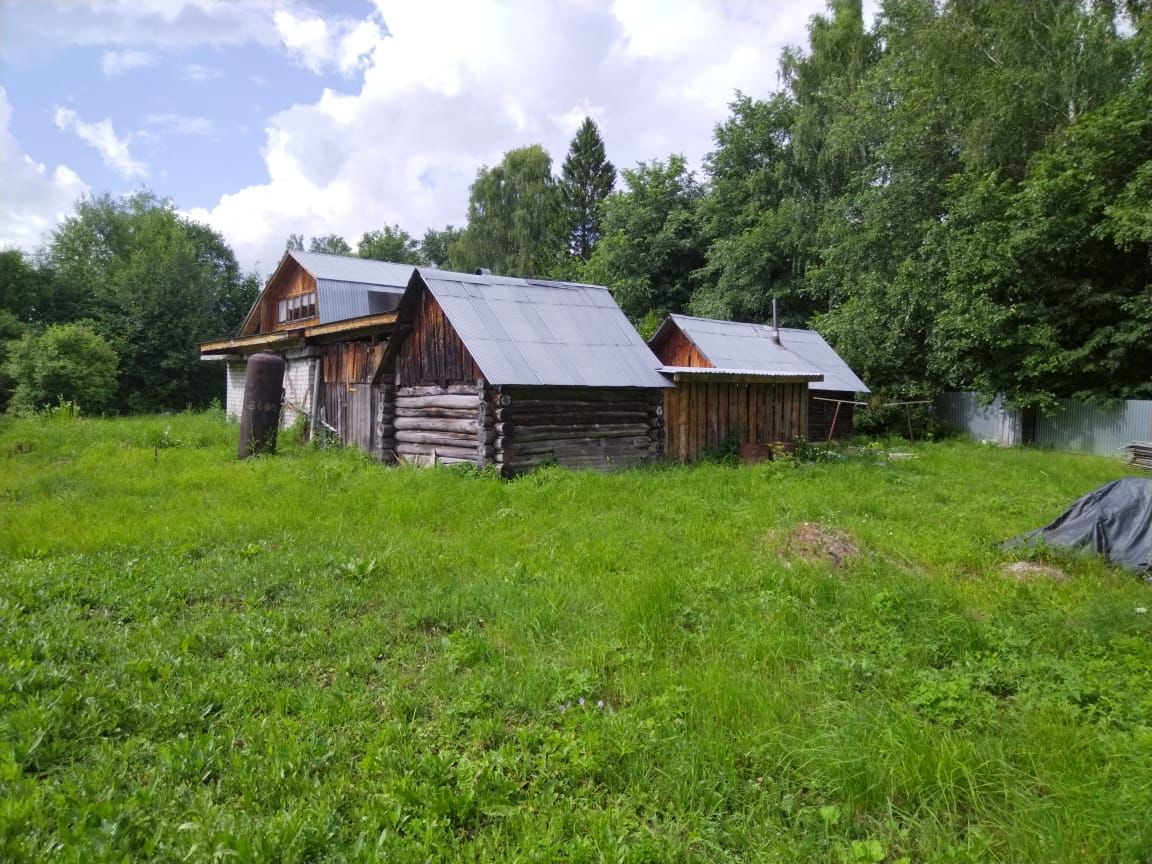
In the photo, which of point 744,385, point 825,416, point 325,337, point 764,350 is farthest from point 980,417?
point 325,337

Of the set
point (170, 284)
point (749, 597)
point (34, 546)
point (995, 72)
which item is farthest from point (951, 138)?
point (170, 284)

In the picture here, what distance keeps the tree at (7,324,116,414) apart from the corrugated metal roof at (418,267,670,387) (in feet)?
70.5

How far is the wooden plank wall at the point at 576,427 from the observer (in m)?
11.7

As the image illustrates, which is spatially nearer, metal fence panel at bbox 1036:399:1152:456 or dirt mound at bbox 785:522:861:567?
dirt mound at bbox 785:522:861:567

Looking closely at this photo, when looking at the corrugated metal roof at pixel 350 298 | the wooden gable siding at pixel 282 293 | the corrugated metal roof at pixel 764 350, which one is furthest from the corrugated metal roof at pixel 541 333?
the wooden gable siding at pixel 282 293

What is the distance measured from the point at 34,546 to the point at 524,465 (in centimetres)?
699

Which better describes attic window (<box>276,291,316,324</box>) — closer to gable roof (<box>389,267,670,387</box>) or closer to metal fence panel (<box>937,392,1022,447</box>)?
gable roof (<box>389,267,670,387</box>)

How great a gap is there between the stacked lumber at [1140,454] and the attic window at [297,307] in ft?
82.1

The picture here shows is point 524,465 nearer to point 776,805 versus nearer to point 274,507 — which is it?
point 274,507

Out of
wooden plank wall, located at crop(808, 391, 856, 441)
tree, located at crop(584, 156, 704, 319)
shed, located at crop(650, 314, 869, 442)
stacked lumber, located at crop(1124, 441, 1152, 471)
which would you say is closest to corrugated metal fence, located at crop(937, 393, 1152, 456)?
stacked lumber, located at crop(1124, 441, 1152, 471)

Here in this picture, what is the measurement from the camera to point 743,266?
2961cm

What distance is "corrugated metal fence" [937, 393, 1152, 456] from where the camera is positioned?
18469mm

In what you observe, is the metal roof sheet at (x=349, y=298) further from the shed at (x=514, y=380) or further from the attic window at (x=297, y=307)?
the shed at (x=514, y=380)

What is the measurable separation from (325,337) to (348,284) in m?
6.08
